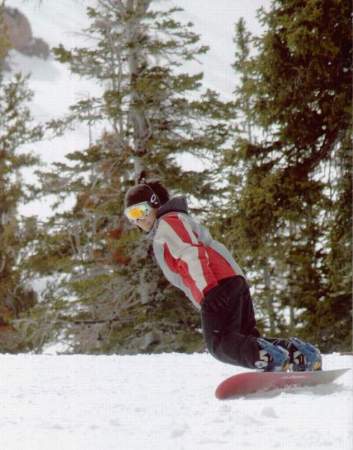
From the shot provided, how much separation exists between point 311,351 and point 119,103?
32.8 feet

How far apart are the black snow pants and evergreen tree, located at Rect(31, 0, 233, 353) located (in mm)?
8703

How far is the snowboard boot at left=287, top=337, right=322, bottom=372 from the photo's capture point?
12.9 feet

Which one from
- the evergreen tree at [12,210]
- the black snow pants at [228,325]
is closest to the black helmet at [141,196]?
the black snow pants at [228,325]

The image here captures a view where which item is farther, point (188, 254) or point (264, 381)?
point (188, 254)

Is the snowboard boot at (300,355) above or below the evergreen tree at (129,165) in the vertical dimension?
below

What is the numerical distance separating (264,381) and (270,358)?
0.81 ft

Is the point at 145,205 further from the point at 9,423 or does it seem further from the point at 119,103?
the point at 119,103

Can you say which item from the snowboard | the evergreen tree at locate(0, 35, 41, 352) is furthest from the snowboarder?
the evergreen tree at locate(0, 35, 41, 352)

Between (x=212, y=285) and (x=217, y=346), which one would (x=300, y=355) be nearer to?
(x=217, y=346)

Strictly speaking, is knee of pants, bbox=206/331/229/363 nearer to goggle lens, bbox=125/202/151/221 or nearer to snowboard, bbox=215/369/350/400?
snowboard, bbox=215/369/350/400

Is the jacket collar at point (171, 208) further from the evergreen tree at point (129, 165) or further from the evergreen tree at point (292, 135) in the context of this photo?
the evergreen tree at point (129, 165)

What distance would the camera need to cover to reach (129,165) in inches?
540

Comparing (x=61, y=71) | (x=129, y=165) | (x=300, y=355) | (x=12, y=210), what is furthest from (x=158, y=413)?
(x=61, y=71)

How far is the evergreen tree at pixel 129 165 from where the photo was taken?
13039mm
